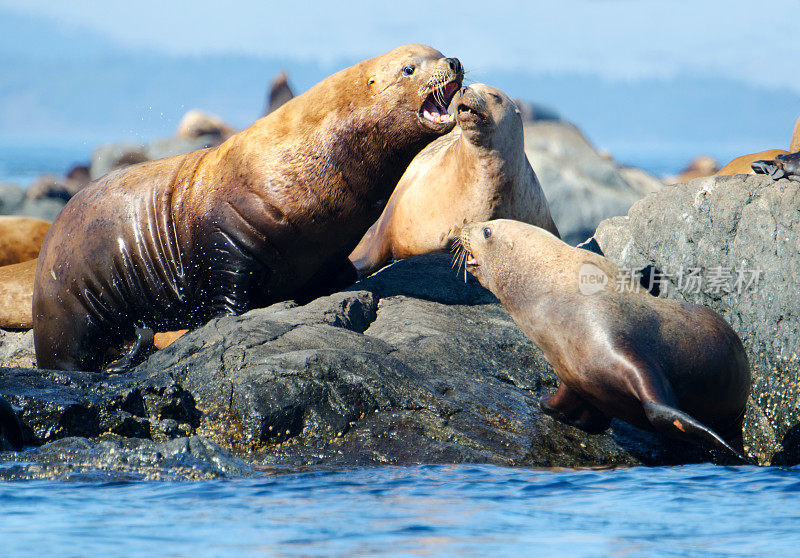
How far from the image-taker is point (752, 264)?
693cm

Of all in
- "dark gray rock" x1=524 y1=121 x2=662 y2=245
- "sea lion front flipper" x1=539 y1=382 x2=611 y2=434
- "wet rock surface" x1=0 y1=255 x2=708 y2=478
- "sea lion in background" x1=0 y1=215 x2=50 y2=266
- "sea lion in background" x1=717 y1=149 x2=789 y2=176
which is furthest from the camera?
"dark gray rock" x1=524 y1=121 x2=662 y2=245

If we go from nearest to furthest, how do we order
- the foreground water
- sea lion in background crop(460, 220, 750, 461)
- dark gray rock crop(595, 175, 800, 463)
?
the foreground water < sea lion in background crop(460, 220, 750, 461) < dark gray rock crop(595, 175, 800, 463)

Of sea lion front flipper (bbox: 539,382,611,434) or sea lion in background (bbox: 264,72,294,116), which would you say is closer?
sea lion front flipper (bbox: 539,382,611,434)

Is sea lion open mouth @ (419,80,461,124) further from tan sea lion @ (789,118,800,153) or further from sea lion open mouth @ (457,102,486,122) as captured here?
tan sea lion @ (789,118,800,153)

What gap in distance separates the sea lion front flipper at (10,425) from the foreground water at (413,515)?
1.49 ft

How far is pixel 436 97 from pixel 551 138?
13760 mm

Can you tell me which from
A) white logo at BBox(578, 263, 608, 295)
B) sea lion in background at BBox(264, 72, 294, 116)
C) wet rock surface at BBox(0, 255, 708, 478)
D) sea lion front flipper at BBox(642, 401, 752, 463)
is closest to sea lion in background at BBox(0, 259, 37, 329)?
wet rock surface at BBox(0, 255, 708, 478)

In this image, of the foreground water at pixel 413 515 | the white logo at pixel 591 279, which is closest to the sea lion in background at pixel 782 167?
the white logo at pixel 591 279

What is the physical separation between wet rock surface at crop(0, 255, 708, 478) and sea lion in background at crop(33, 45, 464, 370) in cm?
119

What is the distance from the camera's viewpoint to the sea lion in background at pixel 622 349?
580 cm

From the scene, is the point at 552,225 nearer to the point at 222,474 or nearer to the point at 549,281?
the point at 549,281

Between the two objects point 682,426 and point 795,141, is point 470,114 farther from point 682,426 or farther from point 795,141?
point 682,426

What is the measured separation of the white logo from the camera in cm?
638

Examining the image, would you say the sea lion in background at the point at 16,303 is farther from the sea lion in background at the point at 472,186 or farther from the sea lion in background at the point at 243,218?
the sea lion in background at the point at 472,186
